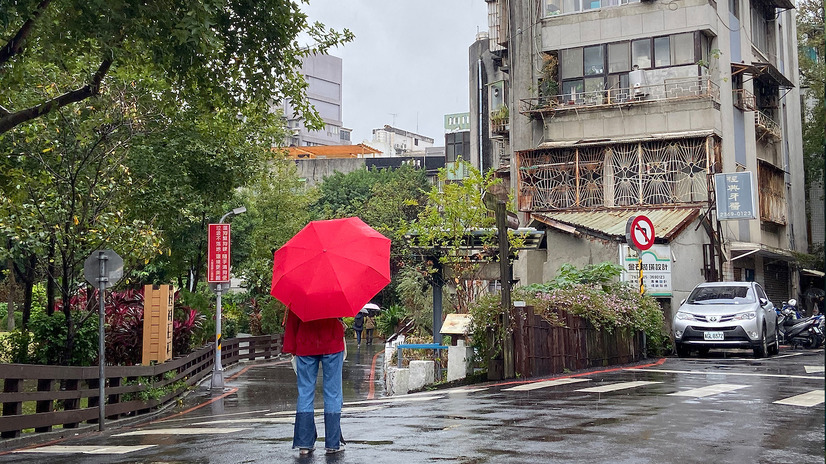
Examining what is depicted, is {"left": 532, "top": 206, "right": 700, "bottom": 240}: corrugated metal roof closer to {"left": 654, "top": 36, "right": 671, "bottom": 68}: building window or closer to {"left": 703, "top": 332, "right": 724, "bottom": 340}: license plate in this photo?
{"left": 654, "top": 36, "right": 671, "bottom": 68}: building window

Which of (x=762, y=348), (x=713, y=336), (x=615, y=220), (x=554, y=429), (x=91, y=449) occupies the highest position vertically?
(x=615, y=220)

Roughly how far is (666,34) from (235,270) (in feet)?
69.4

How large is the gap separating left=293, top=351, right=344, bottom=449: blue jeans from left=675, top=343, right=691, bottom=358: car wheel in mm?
14698

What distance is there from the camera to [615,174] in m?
31.0

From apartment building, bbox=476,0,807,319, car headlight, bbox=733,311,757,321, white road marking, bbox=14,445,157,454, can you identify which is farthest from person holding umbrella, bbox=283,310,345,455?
apartment building, bbox=476,0,807,319

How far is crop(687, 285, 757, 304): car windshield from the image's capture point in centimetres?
2099

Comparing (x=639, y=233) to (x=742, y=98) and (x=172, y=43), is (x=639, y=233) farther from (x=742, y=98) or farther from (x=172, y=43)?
(x=742, y=98)

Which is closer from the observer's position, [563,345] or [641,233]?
[563,345]

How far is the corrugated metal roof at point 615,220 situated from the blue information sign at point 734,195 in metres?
0.83

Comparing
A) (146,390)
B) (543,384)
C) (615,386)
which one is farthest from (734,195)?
(146,390)

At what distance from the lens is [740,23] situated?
3388 cm

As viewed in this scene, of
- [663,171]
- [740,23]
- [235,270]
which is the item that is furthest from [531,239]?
[235,270]

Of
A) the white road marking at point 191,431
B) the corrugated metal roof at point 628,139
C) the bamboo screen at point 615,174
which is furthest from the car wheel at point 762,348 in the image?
the white road marking at point 191,431

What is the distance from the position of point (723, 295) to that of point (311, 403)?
1595cm
